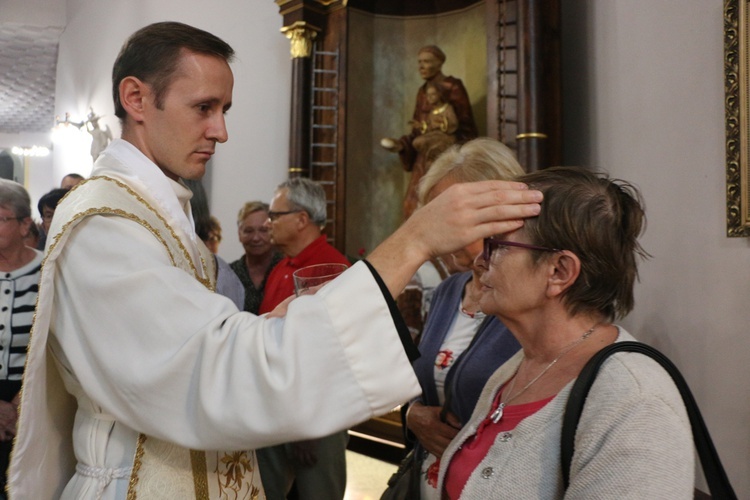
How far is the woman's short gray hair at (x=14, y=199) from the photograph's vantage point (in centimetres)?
315

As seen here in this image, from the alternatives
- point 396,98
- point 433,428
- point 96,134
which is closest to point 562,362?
point 433,428

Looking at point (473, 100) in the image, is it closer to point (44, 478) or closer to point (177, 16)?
point (177, 16)

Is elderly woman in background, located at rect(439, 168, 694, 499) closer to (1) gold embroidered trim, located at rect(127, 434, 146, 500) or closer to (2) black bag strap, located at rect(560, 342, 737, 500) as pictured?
(2) black bag strap, located at rect(560, 342, 737, 500)

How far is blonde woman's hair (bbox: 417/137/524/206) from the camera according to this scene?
7.72 feet

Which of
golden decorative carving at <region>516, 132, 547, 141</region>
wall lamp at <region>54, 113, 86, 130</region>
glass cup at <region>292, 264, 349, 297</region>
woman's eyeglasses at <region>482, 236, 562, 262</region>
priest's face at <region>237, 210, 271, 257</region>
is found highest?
wall lamp at <region>54, 113, 86, 130</region>

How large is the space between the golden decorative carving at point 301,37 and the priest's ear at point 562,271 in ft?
17.6

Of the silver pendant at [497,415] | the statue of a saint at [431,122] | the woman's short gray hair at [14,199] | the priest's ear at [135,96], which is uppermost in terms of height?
the statue of a saint at [431,122]

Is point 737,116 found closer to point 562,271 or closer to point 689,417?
point 562,271

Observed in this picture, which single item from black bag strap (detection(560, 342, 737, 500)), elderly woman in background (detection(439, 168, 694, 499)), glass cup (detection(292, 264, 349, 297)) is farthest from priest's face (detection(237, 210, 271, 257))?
black bag strap (detection(560, 342, 737, 500))

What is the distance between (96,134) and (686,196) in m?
8.13

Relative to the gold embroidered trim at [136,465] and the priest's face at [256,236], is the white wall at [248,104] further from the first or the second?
the gold embroidered trim at [136,465]

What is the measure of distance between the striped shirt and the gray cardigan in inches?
86.8

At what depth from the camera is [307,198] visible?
394 centimetres

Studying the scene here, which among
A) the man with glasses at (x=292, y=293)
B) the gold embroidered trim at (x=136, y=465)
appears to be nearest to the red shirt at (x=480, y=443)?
the gold embroidered trim at (x=136, y=465)
